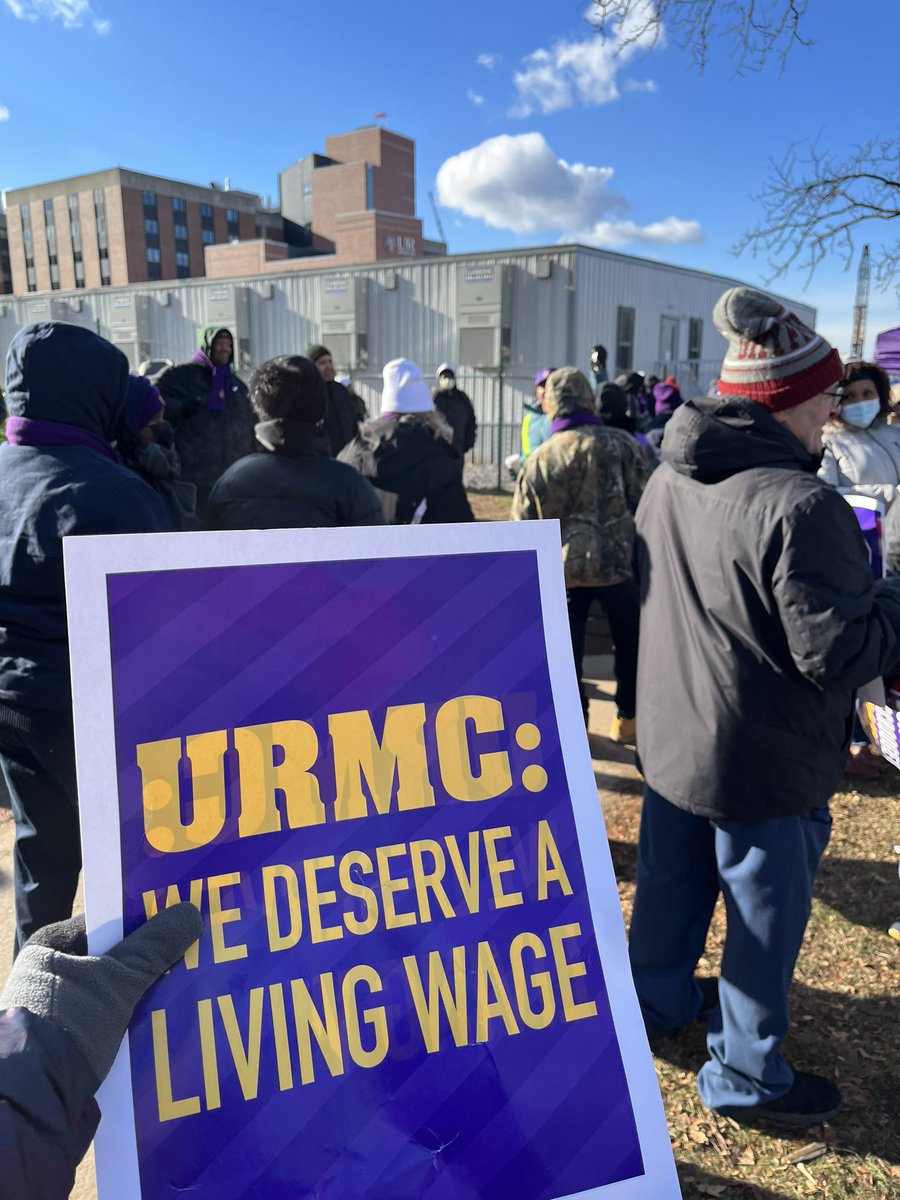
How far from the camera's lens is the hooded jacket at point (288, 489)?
8.48ft

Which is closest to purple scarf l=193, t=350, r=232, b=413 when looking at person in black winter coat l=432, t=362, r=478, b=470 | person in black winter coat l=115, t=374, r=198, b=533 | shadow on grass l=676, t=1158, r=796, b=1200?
person in black winter coat l=115, t=374, r=198, b=533

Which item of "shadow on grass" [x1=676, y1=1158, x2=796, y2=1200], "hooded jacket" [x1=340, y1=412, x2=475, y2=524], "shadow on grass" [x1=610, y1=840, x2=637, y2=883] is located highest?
"hooded jacket" [x1=340, y1=412, x2=475, y2=524]

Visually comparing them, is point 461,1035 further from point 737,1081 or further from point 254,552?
point 737,1081

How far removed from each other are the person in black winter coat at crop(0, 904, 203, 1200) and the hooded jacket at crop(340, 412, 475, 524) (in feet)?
10.5

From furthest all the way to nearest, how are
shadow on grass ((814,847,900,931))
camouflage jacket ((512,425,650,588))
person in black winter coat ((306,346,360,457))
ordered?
person in black winter coat ((306,346,360,457)) < camouflage jacket ((512,425,650,588)) < shadow on grass ((814,847,900,931))

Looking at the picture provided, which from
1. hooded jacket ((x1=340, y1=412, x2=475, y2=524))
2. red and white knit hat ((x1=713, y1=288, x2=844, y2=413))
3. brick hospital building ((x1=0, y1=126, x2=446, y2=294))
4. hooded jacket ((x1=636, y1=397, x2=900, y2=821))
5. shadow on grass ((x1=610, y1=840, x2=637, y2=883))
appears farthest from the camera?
brick hospital building ((x1=0, y1=126, x2=446, y2=294))

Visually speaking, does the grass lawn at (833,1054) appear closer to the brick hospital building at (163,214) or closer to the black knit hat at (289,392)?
the black knit hat at (289,392)

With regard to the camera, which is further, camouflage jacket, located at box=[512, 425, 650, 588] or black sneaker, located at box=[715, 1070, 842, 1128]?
camouflage jacket, located at box=[512, 425, 650, 588]

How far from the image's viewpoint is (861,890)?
318 centimetres

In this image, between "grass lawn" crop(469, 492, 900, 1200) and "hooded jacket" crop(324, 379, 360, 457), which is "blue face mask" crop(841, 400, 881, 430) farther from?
"hooded jacket" crop(324, 379, 360, 457)

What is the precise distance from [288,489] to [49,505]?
0.82 m

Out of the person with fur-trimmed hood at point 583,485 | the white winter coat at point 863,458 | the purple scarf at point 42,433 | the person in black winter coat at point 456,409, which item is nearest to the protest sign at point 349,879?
the purple scarf at point 42,433

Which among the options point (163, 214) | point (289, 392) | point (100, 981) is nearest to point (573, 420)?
point (289, 392)

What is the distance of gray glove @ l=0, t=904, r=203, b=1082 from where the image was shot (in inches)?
31.9
